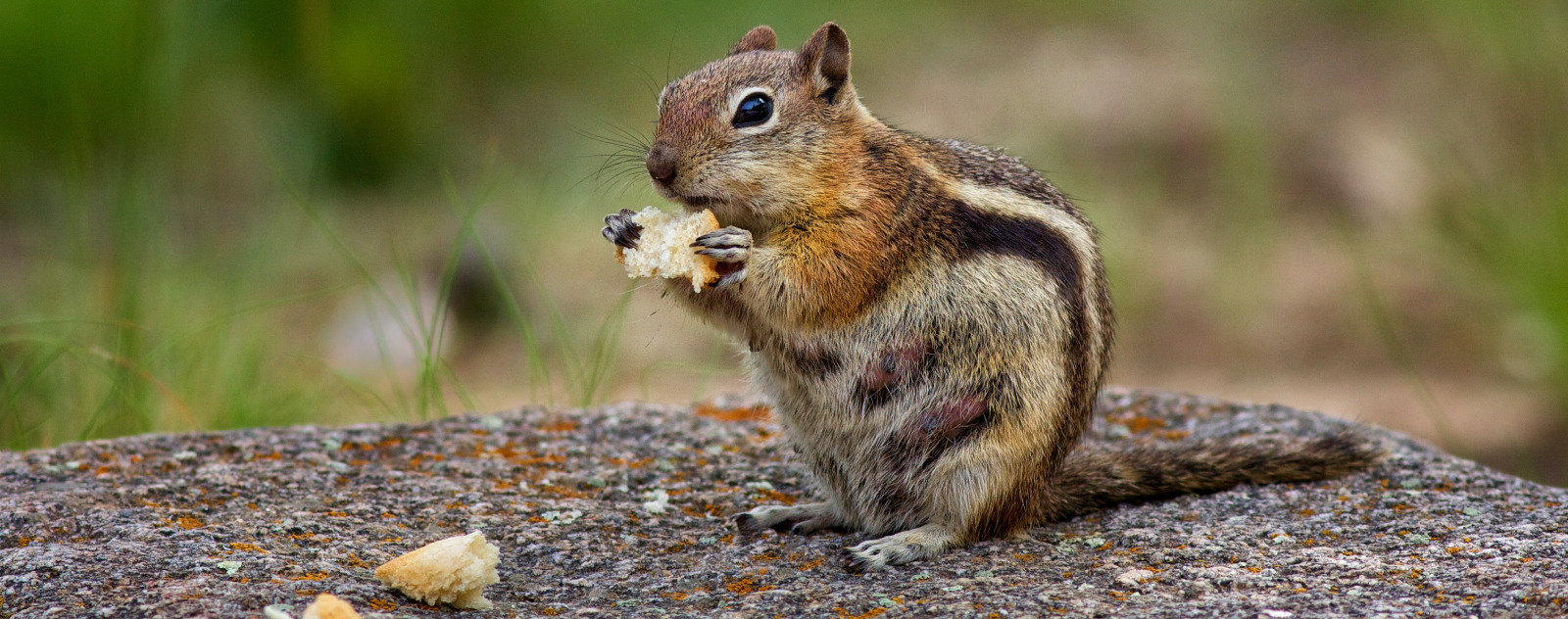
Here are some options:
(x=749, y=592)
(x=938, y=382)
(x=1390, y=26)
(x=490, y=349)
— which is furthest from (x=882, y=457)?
(x=1390, y=26)

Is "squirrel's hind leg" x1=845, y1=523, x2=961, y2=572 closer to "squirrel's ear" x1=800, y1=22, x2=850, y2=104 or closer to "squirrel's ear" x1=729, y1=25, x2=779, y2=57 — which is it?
"squirrel's ear" x1=800, y1=22, x2=850, y2=104

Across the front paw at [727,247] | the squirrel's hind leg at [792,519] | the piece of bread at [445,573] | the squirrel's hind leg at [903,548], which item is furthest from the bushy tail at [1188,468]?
the piece of bread at [445,573]

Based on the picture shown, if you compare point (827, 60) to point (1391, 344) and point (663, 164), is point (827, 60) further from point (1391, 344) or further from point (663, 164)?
point (1391, 344)

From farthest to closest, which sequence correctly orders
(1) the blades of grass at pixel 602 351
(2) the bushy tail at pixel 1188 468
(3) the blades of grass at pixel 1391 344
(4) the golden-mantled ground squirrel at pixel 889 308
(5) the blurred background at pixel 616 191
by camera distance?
(3) the blades of grass at pixel 1391 344 < (5) the blurred background at pixel 616 191 < (1) the blades of grass at pixel 602 351 < (2) the bushy tail at pixel 1188 468 < (4) the golden-mantled ground squirrel at pixel 889 308

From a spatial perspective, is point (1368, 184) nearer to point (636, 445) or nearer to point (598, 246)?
A: point (598, 246)

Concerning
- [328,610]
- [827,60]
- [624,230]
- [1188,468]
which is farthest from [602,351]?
[328,610]

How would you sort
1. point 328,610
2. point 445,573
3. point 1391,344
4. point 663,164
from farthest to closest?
point 1391,344 → point 663,164 → point 445,573 → point 328,610

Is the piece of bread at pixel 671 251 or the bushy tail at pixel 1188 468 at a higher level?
the piece of bread at pixel 671 251

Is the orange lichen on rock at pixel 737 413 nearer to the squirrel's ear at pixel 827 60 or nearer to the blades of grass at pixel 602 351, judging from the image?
the blades of grass at pixel 602 351
